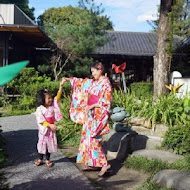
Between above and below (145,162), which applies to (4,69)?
above

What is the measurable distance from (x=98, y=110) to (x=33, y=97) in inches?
302

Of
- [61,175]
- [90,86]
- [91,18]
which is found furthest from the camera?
[91,18]

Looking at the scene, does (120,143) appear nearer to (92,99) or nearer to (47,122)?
(92,99)

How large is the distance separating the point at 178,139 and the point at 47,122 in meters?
2.31

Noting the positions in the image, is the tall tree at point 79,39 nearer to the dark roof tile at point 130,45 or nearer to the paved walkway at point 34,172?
the dark roof tile at point 130,45

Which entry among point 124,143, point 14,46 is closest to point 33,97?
point 14,46

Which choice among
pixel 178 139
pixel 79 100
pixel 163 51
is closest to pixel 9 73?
pixel 79 100

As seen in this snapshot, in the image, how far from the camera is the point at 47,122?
475 centimetres

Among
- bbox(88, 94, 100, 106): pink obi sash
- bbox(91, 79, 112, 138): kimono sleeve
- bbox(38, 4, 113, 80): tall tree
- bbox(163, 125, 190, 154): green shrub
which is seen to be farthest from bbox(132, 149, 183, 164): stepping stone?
bbox(38, 4, 113, 80): tall tree

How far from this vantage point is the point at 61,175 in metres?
4.40

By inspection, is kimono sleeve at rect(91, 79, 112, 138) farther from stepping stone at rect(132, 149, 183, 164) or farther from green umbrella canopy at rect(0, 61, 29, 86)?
green umbrella canopy at rect(0, 61, 29, 86)

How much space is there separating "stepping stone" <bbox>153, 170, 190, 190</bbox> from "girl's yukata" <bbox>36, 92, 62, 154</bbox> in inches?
64.0

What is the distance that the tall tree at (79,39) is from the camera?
51.1 feet

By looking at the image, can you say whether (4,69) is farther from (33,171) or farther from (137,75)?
(137,75)
